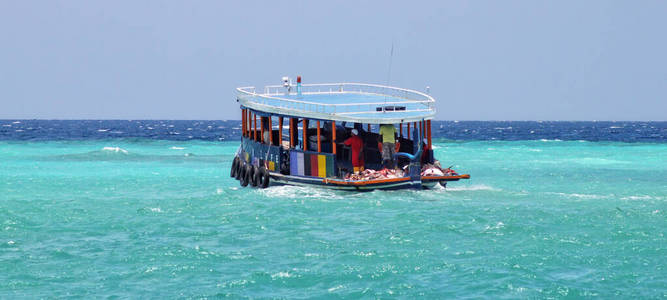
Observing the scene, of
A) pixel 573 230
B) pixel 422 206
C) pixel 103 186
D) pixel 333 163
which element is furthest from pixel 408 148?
pixel 103 186

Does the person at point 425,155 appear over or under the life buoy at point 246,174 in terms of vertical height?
over

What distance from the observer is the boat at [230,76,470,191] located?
24750 mm

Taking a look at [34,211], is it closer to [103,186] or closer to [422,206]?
[103,186]

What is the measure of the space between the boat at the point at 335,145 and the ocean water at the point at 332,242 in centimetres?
54

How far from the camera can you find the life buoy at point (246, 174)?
2880 centimetres

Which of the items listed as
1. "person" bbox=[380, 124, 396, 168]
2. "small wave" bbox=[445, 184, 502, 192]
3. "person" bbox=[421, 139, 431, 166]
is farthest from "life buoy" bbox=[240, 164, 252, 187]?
"small wave" bbox=[445, 184, 502, 192]

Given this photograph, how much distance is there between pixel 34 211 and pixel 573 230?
1458 cm

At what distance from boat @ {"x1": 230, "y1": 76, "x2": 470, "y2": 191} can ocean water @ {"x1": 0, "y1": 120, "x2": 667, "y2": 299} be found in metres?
0.54

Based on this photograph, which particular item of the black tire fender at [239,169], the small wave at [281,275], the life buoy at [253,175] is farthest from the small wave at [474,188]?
the small wave at [281,275]

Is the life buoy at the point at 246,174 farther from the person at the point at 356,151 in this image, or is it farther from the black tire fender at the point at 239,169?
the person at the point at 356,151

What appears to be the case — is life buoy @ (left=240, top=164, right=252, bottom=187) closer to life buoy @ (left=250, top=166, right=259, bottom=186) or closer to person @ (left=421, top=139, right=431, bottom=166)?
life buoy @ (left=250, top=166, right=259, bottom=186)

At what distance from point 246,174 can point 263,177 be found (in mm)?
1971

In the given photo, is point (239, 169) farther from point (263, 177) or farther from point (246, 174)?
point (263, 177)

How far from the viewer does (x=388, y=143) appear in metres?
25.7
